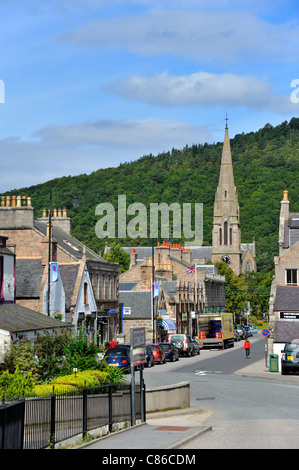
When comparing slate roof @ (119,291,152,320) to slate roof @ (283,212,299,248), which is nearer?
slate roof @ (283,212,299,248)

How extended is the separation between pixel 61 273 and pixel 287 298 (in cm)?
1643

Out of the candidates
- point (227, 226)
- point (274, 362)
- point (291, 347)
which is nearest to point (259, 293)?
point (227, 226)

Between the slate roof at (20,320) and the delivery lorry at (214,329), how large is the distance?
31.6m

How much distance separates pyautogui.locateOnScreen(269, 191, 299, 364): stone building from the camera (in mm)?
49719

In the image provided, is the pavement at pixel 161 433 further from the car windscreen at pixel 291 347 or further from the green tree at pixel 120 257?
the green tree at pixel 120 257

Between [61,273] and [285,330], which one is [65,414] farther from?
[61,273]

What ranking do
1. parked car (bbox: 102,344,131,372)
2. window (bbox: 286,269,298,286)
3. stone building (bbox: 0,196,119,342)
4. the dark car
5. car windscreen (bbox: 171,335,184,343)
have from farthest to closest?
car windscreen (bbox: 171,335,184,343), window (bbox: 286,269,298,286), stone building (bbox: 0,196,119,342), the dark car, parked car (bbox: 102,344,131,372)

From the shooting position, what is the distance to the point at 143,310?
71.6 meters

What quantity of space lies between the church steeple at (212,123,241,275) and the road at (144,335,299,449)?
424 feet

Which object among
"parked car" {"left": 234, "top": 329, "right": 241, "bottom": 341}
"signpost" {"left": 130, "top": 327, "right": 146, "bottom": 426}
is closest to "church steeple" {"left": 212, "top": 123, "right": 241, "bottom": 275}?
"parked car" {"left": 234, "top": 329, "right": 241, "bottom": 341}

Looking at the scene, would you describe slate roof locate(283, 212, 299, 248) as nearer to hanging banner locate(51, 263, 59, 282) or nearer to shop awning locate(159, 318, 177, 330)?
shop awning locate(159, 318, 177, 330)

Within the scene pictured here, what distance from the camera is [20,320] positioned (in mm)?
37344

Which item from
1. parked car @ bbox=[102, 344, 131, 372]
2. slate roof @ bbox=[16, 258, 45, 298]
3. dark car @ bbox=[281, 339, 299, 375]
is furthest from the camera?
slate roof @ bbox=[16, 258, 45, 298]

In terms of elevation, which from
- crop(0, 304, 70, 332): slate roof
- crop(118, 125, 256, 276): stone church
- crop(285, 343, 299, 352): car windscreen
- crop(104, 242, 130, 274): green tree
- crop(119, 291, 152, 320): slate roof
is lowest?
crop(285, 343, 299, 352): car windscreen
